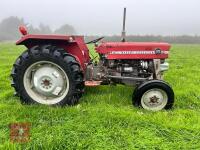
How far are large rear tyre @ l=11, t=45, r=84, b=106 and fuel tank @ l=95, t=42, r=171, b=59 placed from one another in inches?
30.1

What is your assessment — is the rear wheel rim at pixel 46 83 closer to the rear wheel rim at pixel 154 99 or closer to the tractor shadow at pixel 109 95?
the tractor shadow at pixel 109 95

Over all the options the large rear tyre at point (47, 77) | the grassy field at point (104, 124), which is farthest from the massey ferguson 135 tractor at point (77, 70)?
the grassy field at point (104, 124)

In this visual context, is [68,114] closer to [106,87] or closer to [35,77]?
[35,77]

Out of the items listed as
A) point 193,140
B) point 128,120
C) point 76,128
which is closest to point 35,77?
point 76,128

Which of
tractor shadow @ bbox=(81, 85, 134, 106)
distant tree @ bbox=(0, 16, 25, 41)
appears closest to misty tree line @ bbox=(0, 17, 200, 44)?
distant tree @ bbox=(0, 16, 25, 41)

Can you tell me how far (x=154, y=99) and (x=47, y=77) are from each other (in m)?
1.96

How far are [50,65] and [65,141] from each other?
6.22 ft

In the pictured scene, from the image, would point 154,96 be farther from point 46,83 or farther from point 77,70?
point 46,83

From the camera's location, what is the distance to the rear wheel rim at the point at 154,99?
5.43 meters

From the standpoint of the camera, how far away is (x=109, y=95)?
6.11 metres

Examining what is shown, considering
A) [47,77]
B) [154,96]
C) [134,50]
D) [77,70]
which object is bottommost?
[154,96]

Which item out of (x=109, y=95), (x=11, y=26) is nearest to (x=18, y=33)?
(x=11, y=26)

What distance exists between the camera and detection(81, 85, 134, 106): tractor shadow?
586 centimetres

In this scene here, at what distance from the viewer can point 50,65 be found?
554 cm
